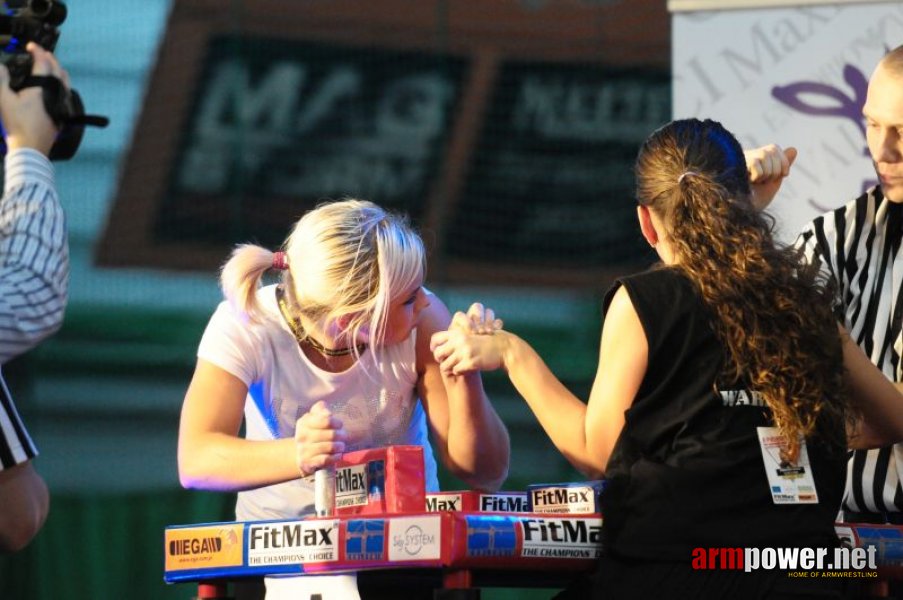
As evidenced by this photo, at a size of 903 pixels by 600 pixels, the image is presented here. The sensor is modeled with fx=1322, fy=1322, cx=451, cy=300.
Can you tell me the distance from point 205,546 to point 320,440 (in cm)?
25

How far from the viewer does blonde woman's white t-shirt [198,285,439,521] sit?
2395mm

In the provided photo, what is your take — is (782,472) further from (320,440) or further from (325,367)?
(325,367)

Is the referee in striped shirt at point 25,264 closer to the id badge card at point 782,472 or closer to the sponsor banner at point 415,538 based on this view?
the sponsor banner at point 415,538

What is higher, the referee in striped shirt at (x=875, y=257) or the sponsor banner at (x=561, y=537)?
the referee in striped shirt at (x=875, y=257)

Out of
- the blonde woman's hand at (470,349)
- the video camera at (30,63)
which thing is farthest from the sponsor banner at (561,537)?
the video camera at (30,63)

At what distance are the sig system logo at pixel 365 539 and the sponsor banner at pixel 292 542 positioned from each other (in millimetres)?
21

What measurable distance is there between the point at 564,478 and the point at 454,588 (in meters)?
3.29

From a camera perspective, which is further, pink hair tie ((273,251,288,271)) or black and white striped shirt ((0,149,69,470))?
pink hair tie ((273,251,288,271))

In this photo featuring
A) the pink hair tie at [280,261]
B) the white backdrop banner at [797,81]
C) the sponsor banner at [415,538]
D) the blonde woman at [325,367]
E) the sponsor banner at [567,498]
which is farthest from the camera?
the white backdrop banner at [797,81]

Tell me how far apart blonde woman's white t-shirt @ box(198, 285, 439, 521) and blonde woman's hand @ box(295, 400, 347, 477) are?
1.05 feet

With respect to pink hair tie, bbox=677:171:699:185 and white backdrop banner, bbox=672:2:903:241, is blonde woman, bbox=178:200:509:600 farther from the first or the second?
white backdrop banner, bbox=672:2:903:241

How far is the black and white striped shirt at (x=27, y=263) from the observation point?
1.71 metres

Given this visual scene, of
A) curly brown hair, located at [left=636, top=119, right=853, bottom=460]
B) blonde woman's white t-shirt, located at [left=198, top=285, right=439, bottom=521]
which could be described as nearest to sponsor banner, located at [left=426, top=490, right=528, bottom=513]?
blonde woman's white t-shirt, located at [left=198, top=285, right=439, bottom=521]

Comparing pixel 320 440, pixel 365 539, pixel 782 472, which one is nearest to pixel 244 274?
pixel 320 440
